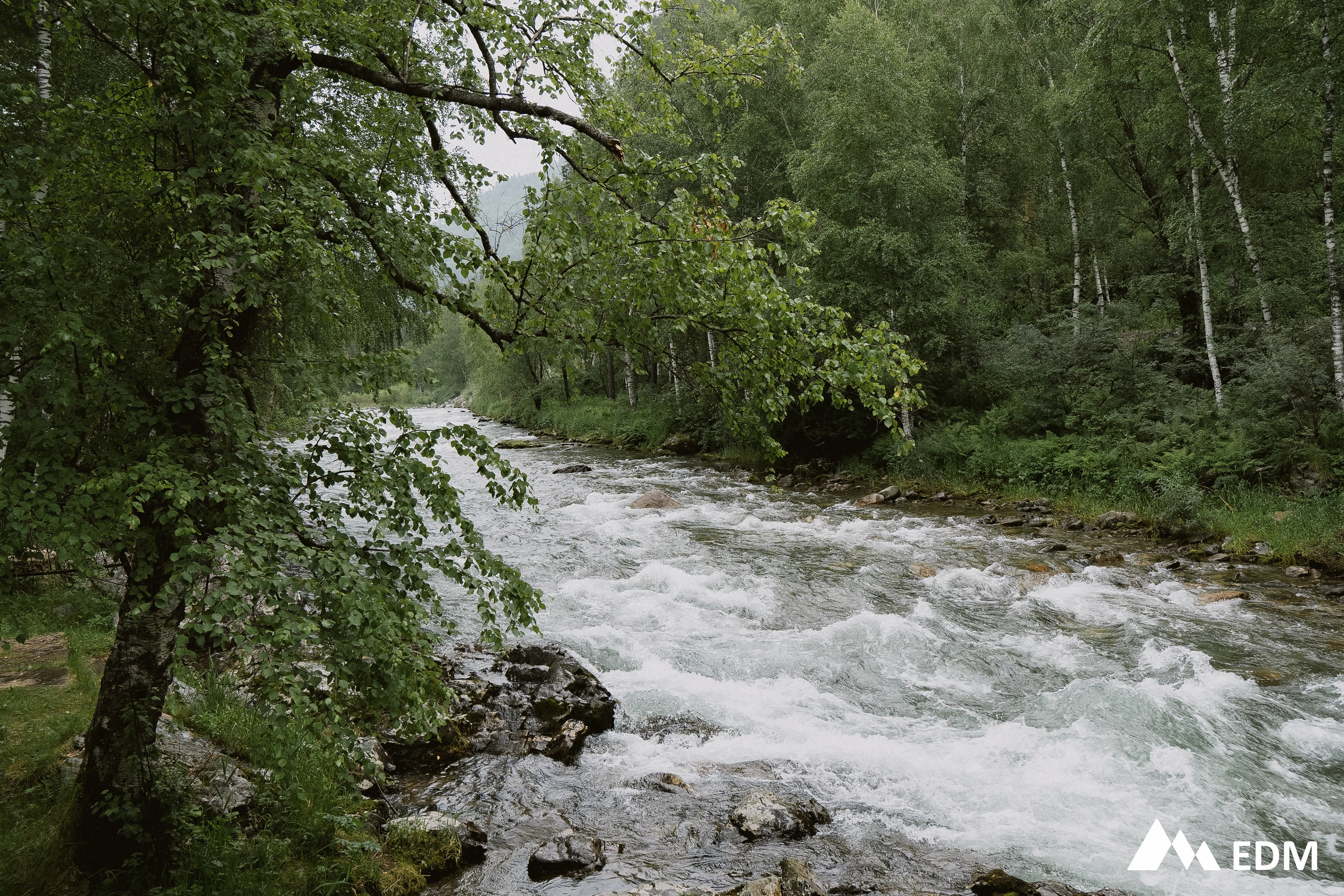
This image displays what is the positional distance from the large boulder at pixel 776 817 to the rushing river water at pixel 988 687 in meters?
0.27

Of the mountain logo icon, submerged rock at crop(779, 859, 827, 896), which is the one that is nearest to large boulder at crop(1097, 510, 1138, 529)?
the mountain logo icon

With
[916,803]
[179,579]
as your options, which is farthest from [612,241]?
[916,803]

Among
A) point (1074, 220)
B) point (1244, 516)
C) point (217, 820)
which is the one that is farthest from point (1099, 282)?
point (217, 820)

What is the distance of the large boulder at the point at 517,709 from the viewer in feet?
23.1

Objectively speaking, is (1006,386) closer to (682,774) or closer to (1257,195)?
(1257,195)

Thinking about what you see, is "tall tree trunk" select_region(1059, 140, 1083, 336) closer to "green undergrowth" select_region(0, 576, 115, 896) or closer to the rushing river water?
the rushing river water

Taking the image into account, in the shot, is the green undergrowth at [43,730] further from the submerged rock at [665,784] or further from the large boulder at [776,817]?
the large boulder at [776,817]

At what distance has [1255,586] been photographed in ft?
37.0

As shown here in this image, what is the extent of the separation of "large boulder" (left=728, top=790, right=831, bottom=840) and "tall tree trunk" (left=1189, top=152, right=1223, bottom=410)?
15603mm

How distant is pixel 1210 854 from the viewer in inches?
222

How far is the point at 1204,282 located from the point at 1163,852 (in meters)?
15.9

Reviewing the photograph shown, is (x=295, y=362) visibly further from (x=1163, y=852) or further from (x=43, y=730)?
(x=1163, y=852)

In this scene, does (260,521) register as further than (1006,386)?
No

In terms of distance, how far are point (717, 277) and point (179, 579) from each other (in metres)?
3.38
